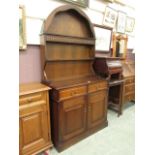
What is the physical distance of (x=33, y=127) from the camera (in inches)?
68.9

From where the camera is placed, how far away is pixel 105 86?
242cm

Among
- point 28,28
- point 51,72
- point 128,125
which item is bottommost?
point 128,125

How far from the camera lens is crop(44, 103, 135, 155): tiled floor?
1978 millimetres

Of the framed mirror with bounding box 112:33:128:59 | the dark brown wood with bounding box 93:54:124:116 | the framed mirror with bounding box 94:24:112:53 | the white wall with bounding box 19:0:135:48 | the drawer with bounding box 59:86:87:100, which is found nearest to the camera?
the drawer with bounding box 59:86:87:100

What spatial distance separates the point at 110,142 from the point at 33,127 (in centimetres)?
113

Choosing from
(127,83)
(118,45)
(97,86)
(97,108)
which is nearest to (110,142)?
(97,108)

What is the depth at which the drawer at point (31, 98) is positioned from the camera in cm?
161

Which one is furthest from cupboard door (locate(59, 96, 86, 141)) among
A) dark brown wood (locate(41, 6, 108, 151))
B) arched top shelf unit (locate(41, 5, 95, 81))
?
arched top shelf unit (locate(41, 5, 95, 81))

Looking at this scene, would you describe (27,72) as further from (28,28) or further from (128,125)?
(128,125)

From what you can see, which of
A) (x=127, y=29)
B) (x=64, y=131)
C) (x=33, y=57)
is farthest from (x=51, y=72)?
(x=127, y=29)

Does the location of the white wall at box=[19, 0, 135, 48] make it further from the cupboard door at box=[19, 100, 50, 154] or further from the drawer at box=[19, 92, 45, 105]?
the cupboard door at box=[19, 100, 50, 154]

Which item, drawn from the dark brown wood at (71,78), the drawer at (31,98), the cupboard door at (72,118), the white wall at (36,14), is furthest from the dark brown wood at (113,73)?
the drawer at (31,98)

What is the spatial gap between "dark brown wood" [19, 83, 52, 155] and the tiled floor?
0.26 m
